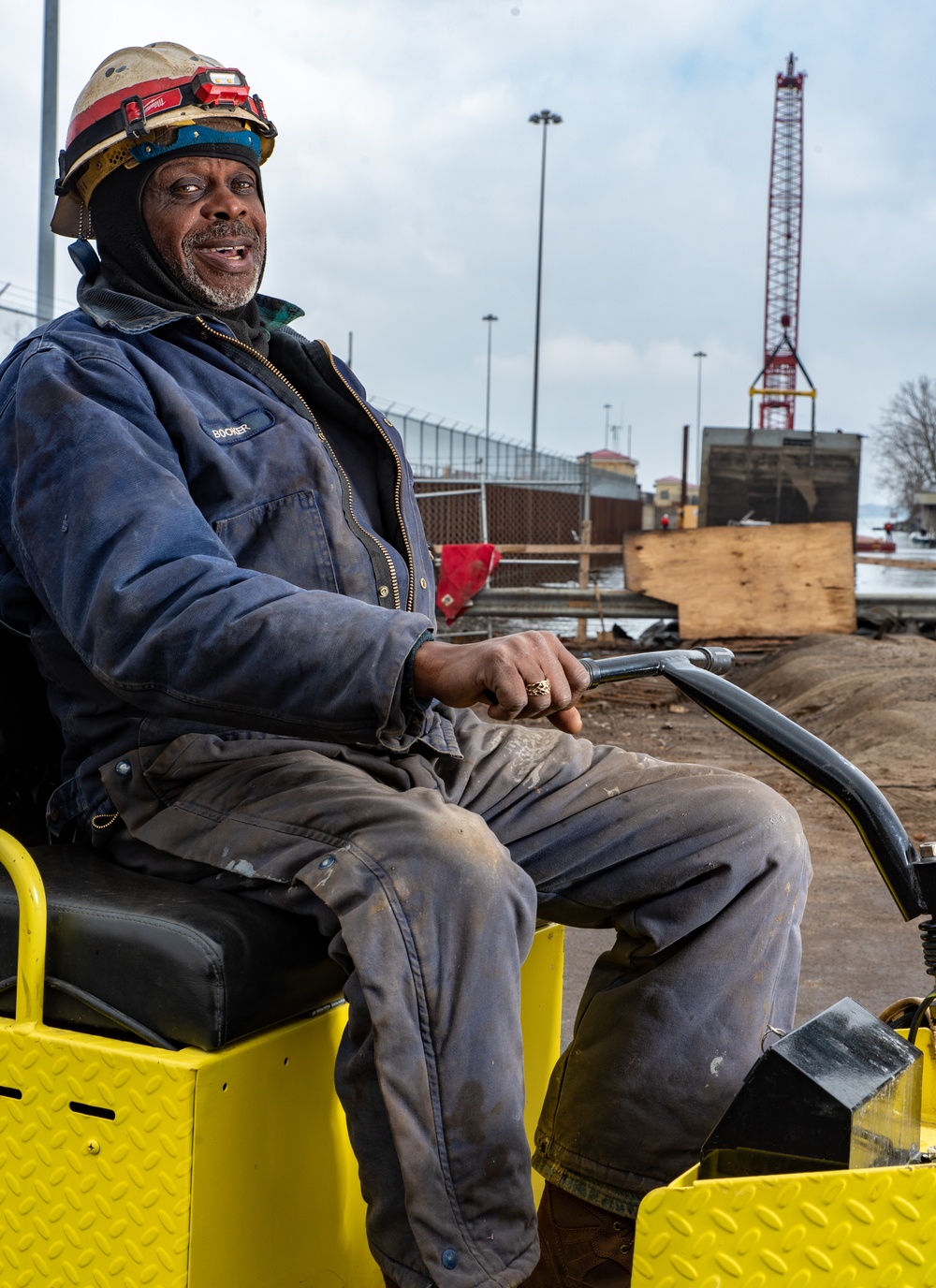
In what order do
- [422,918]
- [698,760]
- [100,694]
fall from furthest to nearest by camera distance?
[698,760] < [100,694] < [422,918]

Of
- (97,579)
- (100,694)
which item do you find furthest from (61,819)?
(97,579)

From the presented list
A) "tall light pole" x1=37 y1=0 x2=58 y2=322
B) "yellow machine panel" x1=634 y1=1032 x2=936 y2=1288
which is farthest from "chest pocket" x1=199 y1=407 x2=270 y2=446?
"tall light pole" x1=37 y1=0 x2=58 y2=322

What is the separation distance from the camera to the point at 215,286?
252 cm

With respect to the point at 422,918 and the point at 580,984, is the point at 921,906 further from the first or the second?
the point at 580,984

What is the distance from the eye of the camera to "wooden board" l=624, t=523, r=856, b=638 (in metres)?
13.0

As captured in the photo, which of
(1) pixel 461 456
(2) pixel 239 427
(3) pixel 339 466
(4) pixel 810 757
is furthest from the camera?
(1) pixel 461 456

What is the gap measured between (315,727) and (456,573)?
11460 millimetres

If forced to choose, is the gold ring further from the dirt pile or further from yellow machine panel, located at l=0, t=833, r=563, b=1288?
the dirt pile

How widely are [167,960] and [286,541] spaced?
29.9 inches

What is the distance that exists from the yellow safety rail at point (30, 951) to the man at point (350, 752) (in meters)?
0.23

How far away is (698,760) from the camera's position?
836 cm

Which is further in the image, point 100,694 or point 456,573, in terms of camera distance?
point 456,573

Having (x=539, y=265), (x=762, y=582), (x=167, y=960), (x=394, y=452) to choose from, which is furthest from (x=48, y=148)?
(x=539, y=265)

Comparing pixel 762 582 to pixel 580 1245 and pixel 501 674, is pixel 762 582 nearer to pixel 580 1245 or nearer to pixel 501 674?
pixel 580 1245
